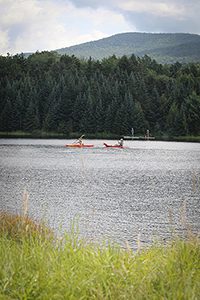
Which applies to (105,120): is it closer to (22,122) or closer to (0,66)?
(22,122)

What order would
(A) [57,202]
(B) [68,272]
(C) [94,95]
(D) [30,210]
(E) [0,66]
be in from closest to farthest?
(B) [68,272] → (D) [30,210] → (A) [57,202] → (C) [94,95] → (E) [0,66]

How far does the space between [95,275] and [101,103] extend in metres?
130

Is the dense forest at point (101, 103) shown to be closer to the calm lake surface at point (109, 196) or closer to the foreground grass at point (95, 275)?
the calm lake surface at point (109, 196)

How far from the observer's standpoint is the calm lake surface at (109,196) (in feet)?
68.8

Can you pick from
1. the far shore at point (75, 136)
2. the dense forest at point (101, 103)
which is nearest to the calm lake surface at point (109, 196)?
the far shore at point (75, 136)

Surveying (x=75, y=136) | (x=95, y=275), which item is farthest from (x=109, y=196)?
(x=75, y=136)

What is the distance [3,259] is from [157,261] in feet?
7.67

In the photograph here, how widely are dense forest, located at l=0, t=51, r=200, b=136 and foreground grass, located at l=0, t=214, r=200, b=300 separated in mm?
123366

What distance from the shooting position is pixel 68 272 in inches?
294

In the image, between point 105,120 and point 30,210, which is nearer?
point 30,210

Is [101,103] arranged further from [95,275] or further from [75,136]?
[95,275]

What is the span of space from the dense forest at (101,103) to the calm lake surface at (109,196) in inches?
2947

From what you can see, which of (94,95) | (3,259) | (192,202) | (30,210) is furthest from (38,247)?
(94,95)

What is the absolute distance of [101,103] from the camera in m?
137
